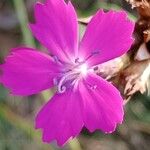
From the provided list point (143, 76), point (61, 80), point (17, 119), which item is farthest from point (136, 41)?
point (17, 119)

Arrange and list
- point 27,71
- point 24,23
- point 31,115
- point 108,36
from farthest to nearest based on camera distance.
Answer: point 31,115, point 24,23, point 27,71, point 108,36

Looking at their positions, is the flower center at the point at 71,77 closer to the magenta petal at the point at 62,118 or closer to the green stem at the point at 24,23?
the magenta petal at the point at 62,118

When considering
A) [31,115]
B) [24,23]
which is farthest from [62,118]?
[31,115]

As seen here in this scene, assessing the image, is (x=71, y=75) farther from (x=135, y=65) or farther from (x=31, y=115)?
(x=31, y=115)

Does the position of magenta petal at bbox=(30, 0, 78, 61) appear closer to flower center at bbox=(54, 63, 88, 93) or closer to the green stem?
flower center at bbox=(54, 63, 88, 93)

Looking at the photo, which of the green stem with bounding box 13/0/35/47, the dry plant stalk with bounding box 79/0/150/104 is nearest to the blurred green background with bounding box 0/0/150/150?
the green stem with bounding box 13/0/35/47

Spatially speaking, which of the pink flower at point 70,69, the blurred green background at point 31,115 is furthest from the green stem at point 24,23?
the pink flower at point 70,69

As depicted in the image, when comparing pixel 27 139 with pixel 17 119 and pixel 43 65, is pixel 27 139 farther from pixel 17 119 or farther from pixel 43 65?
pixel 43 65
